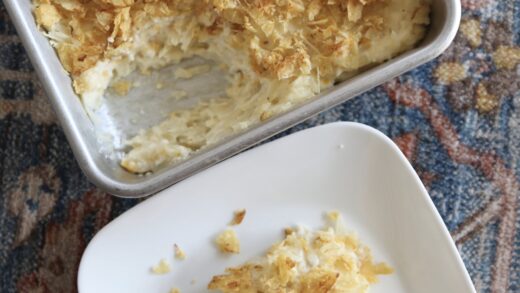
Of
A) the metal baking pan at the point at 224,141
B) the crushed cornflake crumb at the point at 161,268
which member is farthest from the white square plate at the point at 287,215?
the metal baking pan at the point at 224,141

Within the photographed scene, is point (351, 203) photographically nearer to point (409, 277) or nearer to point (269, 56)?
point (409, 277)

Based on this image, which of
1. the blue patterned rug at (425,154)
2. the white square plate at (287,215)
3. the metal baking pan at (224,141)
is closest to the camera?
the metal baking pan at (224,141)

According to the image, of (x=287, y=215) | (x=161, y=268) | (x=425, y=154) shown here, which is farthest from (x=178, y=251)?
(x=425, y=154)

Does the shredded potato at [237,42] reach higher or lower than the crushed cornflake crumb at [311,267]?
higher

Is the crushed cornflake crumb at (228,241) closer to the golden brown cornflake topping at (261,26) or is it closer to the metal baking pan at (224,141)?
the metal baking pan at (224,141)

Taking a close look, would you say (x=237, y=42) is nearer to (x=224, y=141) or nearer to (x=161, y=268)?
(x=224, y=141)

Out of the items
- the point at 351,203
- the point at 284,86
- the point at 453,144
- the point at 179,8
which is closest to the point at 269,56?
the point at 284,86

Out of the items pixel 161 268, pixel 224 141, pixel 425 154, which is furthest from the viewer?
pixel 425 154

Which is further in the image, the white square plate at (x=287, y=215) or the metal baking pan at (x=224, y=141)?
the white square plate at (x=287, y=215)
